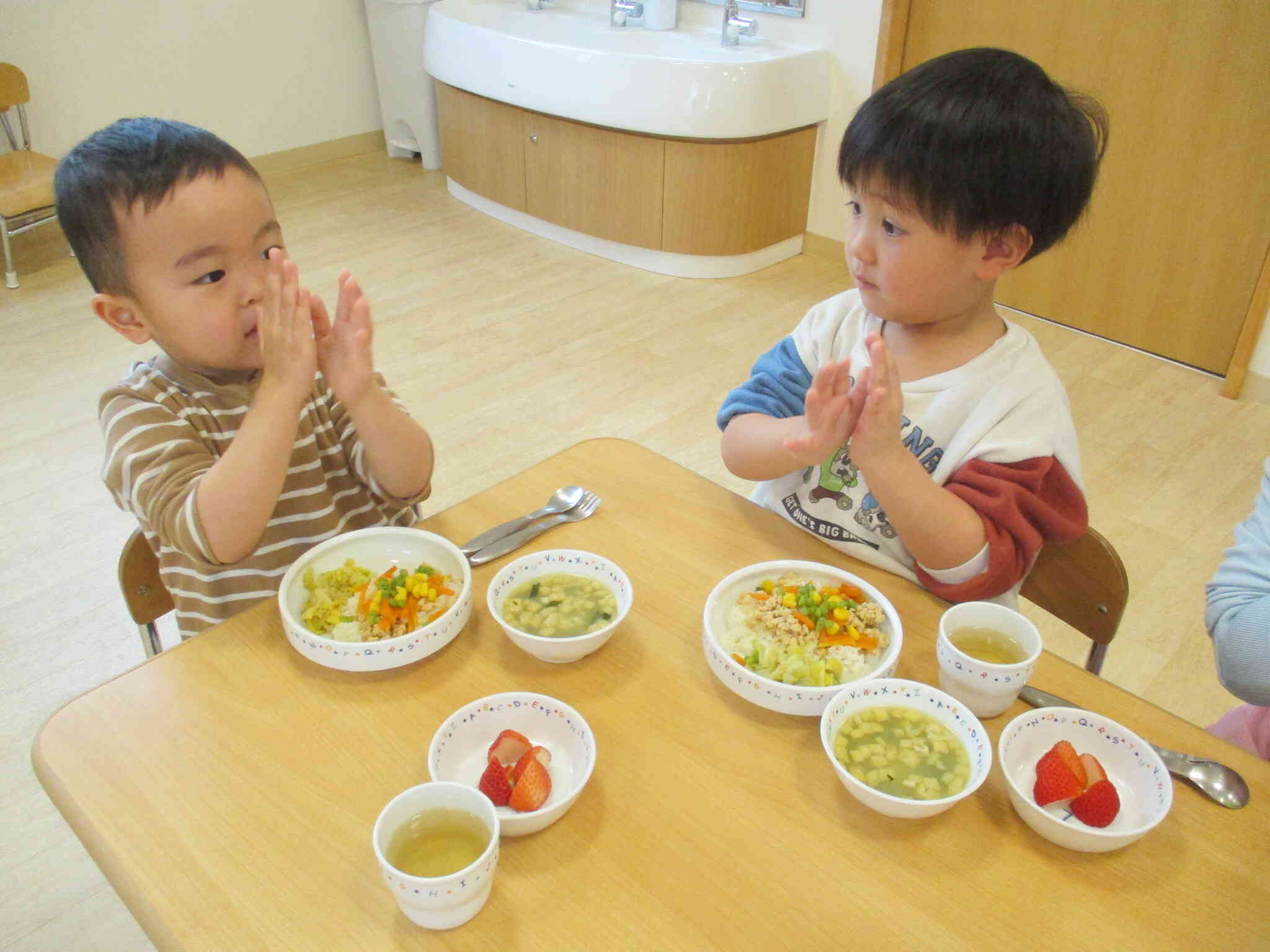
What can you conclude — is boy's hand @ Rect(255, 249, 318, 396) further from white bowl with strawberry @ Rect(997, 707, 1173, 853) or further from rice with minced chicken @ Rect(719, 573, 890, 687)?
white bowl with strawberry @ Rect(997, 707, 1173, 853)

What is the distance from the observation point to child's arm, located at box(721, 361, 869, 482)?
3.02ft

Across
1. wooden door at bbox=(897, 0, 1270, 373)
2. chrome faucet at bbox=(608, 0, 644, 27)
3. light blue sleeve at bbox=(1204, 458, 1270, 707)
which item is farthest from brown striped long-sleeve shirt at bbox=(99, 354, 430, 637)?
chrome faucet at bbox=(608, 0, 644, 27)

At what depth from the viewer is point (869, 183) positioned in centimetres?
101

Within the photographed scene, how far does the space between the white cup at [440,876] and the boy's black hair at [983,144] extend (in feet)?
2.44

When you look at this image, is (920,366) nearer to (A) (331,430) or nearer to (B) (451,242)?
(A) (331,430)

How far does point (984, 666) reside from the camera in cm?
79

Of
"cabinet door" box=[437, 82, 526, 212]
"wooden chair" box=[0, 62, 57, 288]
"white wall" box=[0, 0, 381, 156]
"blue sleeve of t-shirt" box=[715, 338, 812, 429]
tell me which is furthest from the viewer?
"cabinet door" box=[437, 82, 526, 212]

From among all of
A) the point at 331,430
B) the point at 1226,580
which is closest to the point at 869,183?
the point at 1226,580

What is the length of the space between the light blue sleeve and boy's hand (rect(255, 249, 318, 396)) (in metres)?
1.03

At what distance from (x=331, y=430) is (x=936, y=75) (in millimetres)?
842

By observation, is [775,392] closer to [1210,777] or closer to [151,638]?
[1210,777]

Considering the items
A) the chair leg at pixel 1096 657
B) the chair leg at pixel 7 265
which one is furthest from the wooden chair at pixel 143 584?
the chair leg at pixel 7 265

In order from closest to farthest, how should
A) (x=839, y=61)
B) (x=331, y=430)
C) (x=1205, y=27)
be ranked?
(x=331, y=430) < (x=1205, y=27) < (x=839, y=61)

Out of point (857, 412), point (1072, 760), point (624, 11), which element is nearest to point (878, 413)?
point (857, 412)
